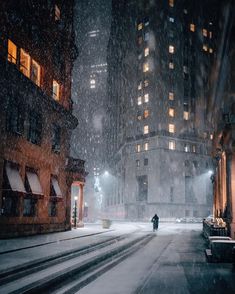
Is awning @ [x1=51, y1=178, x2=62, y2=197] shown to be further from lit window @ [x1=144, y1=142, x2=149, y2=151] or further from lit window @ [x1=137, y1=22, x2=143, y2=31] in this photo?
lit window @ [x1=137, y1=22, x2=143, y2=31]

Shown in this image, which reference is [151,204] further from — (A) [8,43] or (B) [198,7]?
(A) [8,43]

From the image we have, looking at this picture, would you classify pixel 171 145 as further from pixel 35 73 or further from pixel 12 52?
pixel 12 52

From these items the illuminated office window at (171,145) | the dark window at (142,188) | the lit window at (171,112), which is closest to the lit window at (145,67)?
the lit window at (171,112)

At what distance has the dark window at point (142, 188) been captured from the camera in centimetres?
8332

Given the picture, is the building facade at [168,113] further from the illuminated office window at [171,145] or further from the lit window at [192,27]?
the lit window at [192,27]

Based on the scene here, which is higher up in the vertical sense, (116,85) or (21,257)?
(116,85)

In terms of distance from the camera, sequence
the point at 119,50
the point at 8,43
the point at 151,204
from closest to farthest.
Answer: the point at 8,43 < the point at 151,204 < the point at 119,50

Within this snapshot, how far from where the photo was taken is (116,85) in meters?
119

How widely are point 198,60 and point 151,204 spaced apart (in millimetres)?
37941

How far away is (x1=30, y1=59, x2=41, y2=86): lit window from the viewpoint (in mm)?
26444

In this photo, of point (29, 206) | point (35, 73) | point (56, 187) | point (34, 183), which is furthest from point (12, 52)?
point (56, 187)

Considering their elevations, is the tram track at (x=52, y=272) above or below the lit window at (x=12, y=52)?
below

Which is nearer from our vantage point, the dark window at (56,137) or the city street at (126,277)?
the city street at (126,277)

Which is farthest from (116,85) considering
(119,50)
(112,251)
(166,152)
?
(112,251)
